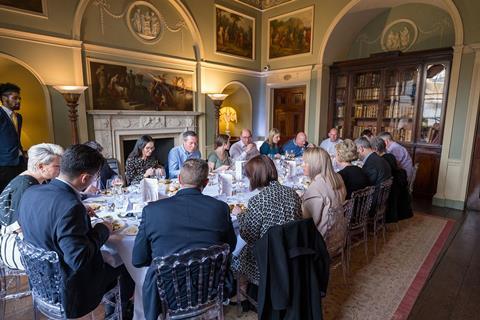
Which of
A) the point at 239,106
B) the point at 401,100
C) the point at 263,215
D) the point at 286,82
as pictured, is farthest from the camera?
the point at 239,106

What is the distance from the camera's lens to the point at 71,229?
1432 mm

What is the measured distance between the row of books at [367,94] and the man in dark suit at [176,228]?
596 centimetres

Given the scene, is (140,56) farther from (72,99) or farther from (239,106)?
(239,106)

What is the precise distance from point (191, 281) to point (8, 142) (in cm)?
358

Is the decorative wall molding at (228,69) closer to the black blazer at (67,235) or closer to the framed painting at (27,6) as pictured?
the framed painting at (27,6)

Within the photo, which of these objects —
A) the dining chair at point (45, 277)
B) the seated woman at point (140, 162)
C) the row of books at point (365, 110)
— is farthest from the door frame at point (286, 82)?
the dining chair at point (45, 277)

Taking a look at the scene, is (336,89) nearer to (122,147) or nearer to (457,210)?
(457,210)

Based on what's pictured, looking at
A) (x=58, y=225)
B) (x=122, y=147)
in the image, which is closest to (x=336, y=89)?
(x=122, y=147)

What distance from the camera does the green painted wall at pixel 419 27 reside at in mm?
5652

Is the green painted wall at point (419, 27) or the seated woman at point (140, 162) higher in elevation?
the green painted wall at point (419, 27)

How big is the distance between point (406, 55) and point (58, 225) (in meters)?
6.53

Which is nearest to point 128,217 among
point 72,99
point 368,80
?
point 72,99

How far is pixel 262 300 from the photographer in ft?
5.77

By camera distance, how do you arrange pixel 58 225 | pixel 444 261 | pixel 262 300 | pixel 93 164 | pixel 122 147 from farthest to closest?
Answer: pixel 122 147
pixel 444 261
pixel 262 300
pixel 93 164
pixel 58 225
